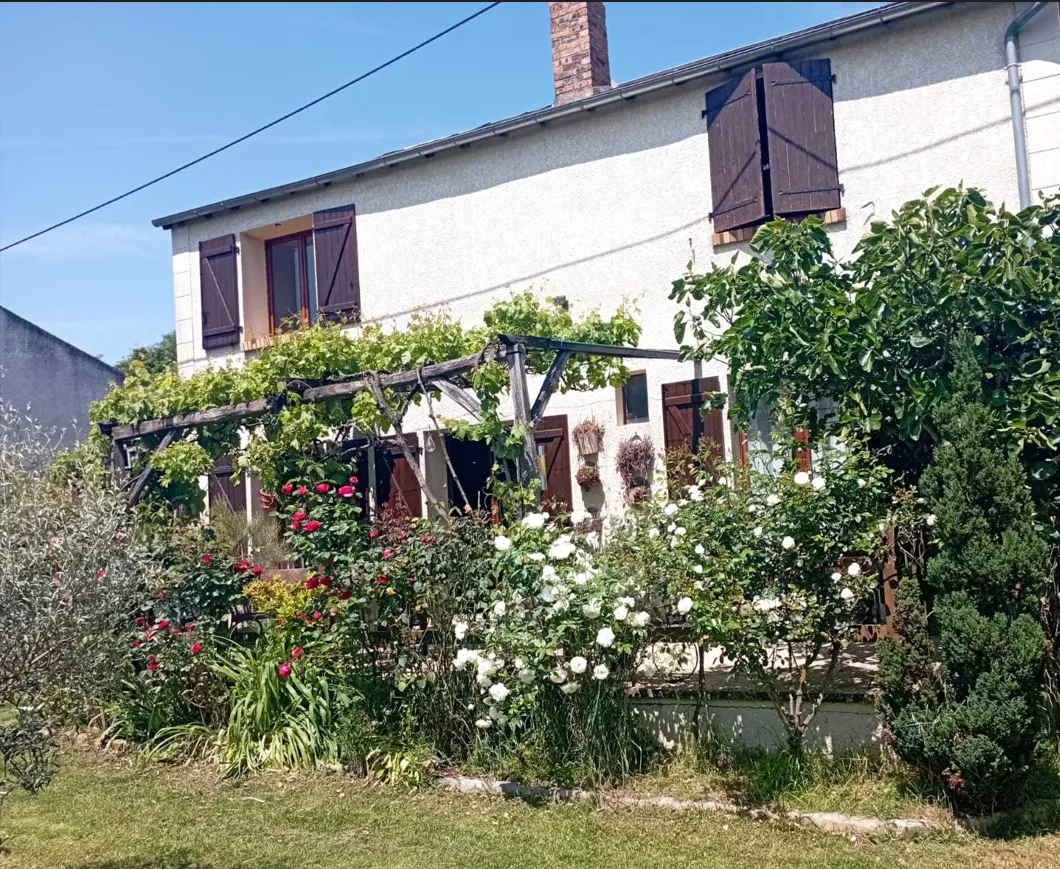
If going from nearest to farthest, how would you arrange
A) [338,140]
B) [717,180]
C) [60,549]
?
[60,549], [717,180], [338,140]

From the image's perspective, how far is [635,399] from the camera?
1011 centimetres

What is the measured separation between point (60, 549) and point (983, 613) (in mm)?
4314

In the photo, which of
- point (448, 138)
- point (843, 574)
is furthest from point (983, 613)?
point (448, 138)

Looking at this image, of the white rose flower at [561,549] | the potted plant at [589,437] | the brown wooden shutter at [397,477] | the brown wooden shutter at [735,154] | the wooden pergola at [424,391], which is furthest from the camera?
the brown wooden shutter at [397,477]

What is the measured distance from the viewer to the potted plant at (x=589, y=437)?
10.1 metres

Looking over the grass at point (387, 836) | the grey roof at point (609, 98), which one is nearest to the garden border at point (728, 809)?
the grass at point (387, 836)

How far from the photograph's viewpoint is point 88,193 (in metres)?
12.3

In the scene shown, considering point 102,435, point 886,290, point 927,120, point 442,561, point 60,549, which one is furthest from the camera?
point 102,435

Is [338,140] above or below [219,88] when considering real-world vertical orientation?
above

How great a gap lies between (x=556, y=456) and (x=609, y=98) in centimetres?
361

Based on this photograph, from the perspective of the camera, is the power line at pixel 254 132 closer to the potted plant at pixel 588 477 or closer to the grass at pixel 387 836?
the potted plant at pixel 588 477

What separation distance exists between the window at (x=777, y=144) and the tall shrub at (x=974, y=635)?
439cm

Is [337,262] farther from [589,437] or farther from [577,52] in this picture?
[589,437]

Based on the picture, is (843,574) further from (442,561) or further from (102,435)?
(102,435)
